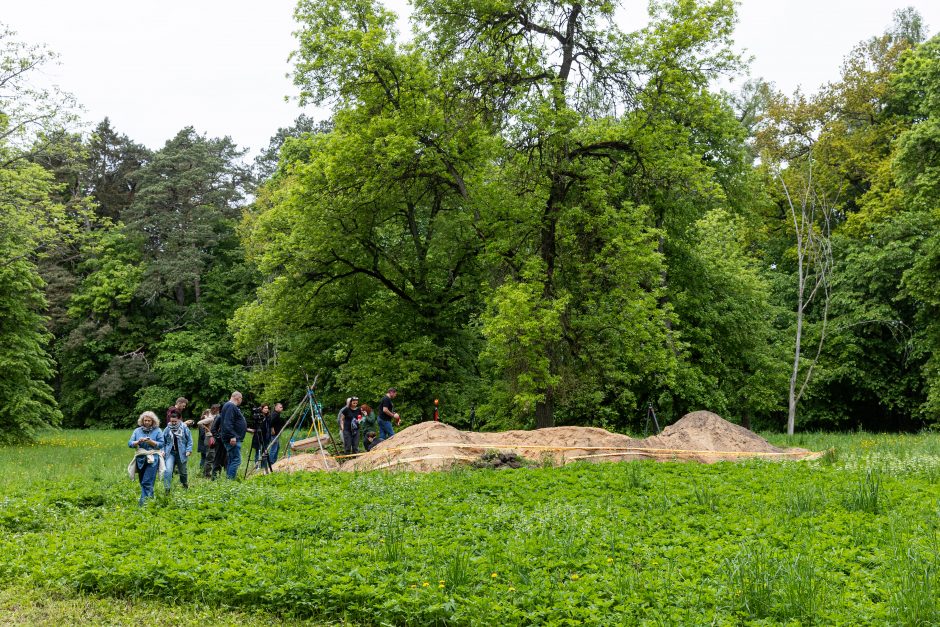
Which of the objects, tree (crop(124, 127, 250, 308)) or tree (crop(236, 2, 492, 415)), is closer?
tree (crop(236, 2, 492, 415))

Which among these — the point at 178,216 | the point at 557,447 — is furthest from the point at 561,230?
the point at 178,216

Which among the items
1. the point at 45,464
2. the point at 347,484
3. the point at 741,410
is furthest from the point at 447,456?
the point at 741,410

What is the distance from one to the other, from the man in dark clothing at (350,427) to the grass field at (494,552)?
7197mm

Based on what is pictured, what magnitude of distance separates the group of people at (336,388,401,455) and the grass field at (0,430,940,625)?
23.6 feet

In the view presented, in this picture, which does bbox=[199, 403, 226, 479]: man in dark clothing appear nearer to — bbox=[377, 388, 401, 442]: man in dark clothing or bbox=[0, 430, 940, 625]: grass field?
bbox=[0, 430, 940, 625]: grass field

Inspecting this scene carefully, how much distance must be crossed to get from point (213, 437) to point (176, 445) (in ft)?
6.25

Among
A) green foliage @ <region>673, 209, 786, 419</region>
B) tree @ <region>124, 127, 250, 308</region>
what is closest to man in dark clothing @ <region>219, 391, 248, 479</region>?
green foliage @ <region>673, 209, 786, 419</region>

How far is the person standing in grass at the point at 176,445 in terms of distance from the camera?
527 inches

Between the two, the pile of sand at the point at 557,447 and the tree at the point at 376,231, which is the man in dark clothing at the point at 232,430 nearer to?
the pile of sand at the point at 557,447

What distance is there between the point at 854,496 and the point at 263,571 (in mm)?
6882

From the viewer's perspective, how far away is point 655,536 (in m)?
8.23

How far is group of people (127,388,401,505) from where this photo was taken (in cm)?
1199

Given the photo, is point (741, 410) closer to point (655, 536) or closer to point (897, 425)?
point (897, 425)

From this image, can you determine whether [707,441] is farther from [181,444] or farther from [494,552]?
[181,444]
